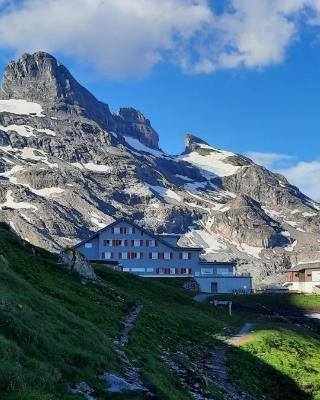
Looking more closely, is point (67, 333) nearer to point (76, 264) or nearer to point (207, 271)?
point (76, 264)

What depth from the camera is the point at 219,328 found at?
162 feet

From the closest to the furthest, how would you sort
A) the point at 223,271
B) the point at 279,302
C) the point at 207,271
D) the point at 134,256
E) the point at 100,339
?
the point at 100,339 < the point at 279,302 < the point at 223,271 < the point at 134,256 < the point at 207,271

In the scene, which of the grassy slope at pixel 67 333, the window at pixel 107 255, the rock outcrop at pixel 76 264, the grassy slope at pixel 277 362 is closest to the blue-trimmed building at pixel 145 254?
the window at pixel 107 255

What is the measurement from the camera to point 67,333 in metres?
22.8

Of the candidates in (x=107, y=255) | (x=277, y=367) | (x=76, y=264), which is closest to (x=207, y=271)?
(x=107, y=255)

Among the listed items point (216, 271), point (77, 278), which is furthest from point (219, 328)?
point (216, 271)

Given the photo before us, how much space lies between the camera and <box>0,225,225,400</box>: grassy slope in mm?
16484

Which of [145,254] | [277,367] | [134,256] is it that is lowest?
[277,367]

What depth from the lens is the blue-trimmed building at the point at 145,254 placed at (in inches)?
5039

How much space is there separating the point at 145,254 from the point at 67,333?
107m

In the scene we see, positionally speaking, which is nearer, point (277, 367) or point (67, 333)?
point (67, 333)

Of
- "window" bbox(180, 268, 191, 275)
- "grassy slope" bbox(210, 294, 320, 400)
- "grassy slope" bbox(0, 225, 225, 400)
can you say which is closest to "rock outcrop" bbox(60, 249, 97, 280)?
"grassy slope" bbox(0, 225, 225, 400)

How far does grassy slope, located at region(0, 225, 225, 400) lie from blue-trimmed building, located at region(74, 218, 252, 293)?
76084 millimetres

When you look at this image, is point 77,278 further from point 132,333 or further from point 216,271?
point 216,271
